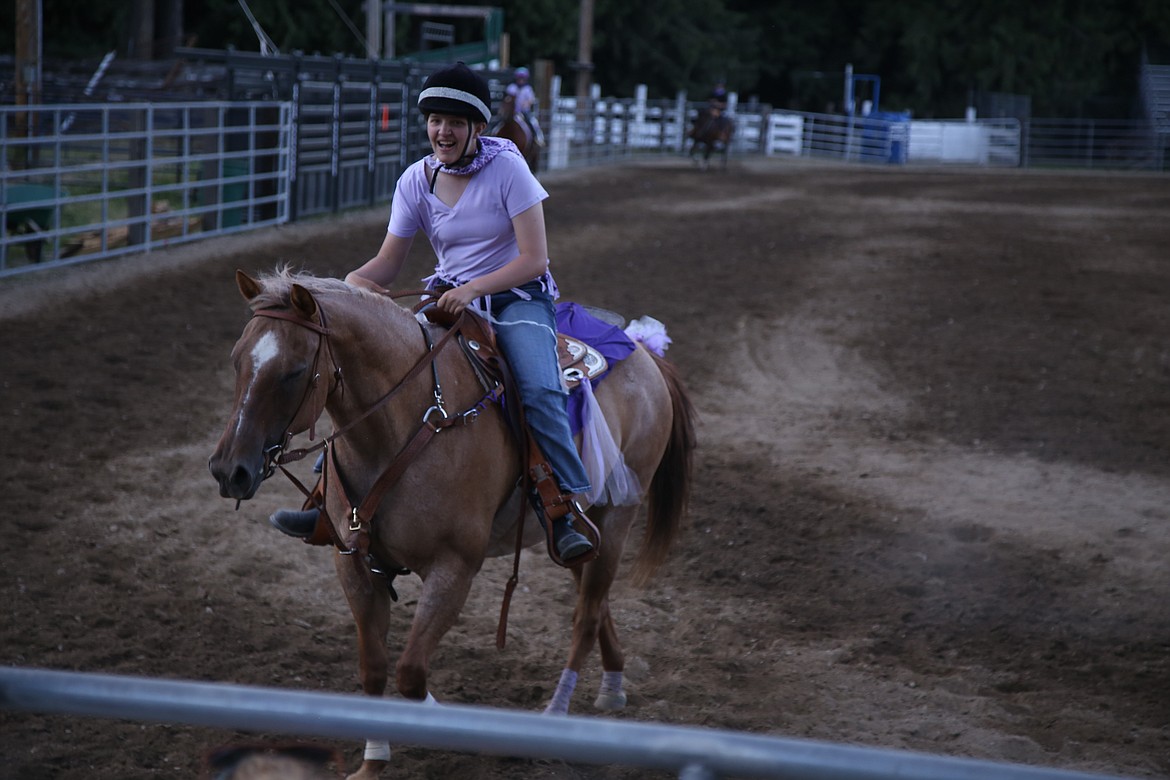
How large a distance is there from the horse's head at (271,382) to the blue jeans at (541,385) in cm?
75

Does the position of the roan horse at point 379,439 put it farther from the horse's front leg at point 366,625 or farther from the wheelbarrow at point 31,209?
the wheelbarrow at point 31,209

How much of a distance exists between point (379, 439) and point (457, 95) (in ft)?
3.68

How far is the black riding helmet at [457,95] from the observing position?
A: 363 centimetres

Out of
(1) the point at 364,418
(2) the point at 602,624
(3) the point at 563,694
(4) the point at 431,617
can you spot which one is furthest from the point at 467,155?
(3) the point at 563,694

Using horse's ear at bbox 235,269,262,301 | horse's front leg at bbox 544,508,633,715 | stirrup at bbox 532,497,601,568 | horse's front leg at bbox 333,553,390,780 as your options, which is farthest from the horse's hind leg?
horse's ear at bbox 235,269,262,301

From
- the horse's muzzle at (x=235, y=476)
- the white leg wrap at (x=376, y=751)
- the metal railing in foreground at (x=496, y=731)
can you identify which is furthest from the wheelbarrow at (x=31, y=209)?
the metal railing in foreground at (x=496, y=731)

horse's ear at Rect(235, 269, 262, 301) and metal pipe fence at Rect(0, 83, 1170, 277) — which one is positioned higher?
metal pipe fence at Rect(0, 83, 1170, 277)

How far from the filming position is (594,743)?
1.41 metres

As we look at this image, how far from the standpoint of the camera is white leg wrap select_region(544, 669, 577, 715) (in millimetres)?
4219

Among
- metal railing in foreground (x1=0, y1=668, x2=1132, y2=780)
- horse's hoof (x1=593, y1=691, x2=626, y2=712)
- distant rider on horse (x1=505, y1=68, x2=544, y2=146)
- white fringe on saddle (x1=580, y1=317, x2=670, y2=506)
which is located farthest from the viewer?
distant rider on horse (x1=505, y1=68, x2=544, y2=146)

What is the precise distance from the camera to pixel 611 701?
176 inches

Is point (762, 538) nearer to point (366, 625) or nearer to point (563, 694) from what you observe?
point (563, 694)

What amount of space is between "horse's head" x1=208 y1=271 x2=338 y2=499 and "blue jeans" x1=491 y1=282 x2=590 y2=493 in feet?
2.47

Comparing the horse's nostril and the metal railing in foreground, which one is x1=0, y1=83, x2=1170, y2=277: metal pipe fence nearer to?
the horse's nostril
